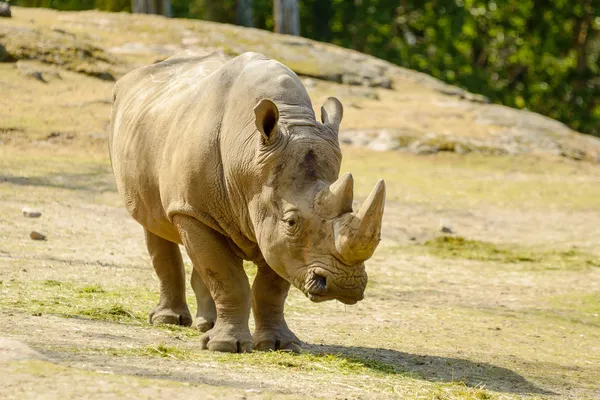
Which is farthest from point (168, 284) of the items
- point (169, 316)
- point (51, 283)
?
point (51, 283)

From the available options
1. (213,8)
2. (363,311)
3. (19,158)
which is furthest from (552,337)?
(213,8)

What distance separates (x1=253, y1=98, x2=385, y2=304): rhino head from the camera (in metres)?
6.03

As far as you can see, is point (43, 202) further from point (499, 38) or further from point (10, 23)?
point (499, 38)

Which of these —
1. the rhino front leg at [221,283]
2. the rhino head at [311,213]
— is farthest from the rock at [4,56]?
the rhino head at [311,213]

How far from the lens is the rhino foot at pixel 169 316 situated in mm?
8133

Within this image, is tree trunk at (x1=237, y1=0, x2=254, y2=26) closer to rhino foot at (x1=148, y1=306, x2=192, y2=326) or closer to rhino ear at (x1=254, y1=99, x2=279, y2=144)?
rhino foot at (x1=148, y1=306, x2=192, y2=326)

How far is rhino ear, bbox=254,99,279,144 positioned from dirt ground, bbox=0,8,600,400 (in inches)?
49.2

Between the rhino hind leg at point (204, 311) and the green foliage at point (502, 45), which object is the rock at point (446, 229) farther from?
the green foliage at point (502, 45)

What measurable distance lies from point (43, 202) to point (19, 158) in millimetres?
3067

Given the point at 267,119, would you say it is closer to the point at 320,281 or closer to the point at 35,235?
the point at 320,281

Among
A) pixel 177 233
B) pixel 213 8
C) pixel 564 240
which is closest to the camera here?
pixel 177 233

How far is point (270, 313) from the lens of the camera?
7301 millimetres

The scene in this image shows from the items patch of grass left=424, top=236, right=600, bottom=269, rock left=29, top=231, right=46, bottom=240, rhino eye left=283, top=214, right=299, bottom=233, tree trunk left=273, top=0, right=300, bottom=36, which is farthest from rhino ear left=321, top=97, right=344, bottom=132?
tree trunk left=273, top=0, right=300, bottom=36

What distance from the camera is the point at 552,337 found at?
8930 millimetres
